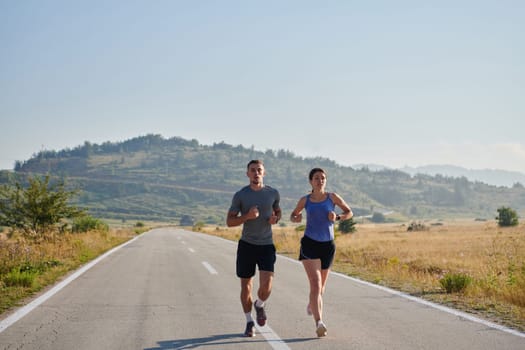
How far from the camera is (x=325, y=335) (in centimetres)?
640

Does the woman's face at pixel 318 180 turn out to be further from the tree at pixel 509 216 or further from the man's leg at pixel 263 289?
the tree at pixel 509 216

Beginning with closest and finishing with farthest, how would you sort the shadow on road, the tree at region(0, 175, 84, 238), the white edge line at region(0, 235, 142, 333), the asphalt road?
the shadow on road, the asphalt road, the white edge line at region(0, 235, 142, 333), the tree at region(0, 175, 84, 238)

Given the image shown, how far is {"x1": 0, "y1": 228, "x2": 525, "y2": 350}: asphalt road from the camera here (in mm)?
6020

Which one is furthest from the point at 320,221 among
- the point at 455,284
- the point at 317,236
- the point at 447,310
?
the point at 455,284

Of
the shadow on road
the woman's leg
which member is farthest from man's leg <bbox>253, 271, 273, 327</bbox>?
the woman's leg

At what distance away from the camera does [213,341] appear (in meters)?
6.11

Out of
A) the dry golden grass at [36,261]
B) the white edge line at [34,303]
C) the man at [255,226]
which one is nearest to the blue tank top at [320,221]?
the man at [255,226]

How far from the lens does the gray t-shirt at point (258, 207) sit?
6.36 m

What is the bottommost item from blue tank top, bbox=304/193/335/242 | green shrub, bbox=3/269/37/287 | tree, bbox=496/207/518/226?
tree, bbox=496/207/518/226

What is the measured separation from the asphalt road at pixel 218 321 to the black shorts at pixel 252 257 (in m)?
0.80

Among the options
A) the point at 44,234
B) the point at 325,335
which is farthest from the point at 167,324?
the point at 44,234

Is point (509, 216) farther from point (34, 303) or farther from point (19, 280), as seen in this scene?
point (34, 303)

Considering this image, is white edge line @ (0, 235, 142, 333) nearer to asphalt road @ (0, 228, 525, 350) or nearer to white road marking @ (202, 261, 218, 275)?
asphalt road @ (0, 228, 525, 350)

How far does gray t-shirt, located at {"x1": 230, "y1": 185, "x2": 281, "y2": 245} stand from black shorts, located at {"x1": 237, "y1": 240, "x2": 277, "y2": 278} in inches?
3.1
